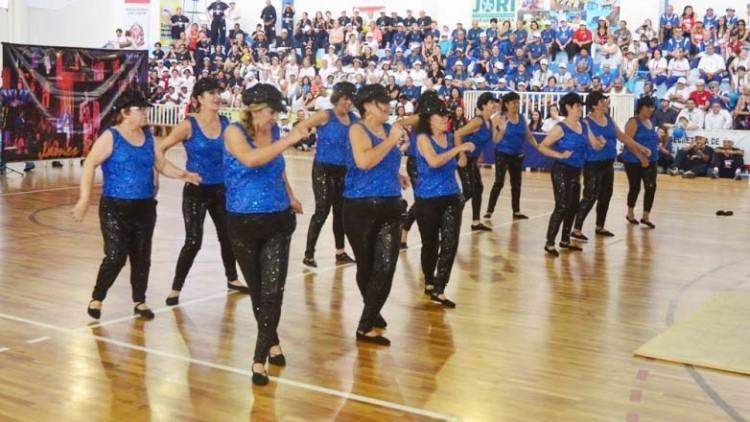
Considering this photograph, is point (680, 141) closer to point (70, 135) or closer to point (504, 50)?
point (504, 50)

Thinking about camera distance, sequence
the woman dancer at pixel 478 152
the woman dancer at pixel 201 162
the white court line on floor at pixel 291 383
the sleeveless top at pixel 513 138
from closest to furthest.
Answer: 1. the white court line on floor at pixel 291 383
2. the woman dancer at pixel 201 162
3. the woman dancer at pixel 478 152
4. the sleeveless top at pixel 513 138

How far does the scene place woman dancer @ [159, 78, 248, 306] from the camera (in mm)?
7754

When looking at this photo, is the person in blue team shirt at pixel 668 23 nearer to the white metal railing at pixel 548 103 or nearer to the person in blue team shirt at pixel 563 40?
the person in blue team shirt at pixel 563 40

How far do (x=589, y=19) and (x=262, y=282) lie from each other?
21506 mm

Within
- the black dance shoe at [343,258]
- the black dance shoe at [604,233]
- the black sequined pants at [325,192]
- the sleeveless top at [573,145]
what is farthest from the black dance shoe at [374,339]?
the black dance shoe at [604,233]

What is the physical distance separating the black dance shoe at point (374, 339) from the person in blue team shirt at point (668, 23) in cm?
1893

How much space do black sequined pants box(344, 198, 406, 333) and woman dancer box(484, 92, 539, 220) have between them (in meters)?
6.38

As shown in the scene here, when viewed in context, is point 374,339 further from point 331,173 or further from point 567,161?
point 567,161

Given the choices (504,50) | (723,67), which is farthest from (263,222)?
(504,50)

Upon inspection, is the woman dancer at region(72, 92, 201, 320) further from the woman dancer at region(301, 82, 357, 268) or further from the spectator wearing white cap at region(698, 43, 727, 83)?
the spectator wearing white cap at region(698, 43, 727, 83)

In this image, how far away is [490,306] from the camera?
27.5ft

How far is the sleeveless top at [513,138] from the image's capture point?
13.3 metres

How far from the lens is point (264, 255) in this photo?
5.94 meters

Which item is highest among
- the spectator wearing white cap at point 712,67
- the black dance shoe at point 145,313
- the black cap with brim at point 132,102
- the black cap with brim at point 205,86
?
the spectator wearing white cap at point 712,67
